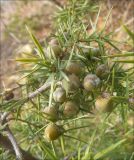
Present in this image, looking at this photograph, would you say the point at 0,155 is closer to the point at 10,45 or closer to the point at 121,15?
the point at 121,15

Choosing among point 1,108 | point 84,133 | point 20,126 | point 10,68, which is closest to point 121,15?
point 10,68

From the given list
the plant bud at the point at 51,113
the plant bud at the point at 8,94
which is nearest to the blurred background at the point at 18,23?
the plant bud at the point at 8,94

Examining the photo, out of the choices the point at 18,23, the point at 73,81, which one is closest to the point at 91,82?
the point at 73,81

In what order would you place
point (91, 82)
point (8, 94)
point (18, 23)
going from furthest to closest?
point (18, 23)
point (8, 94)
point (91, 82)

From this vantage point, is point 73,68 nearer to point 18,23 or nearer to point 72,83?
point 72,83

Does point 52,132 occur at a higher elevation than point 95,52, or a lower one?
lower

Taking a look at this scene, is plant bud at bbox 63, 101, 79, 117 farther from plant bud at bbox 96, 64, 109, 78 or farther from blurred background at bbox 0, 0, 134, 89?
blurred background at bbox 0, 0, 134, 89
